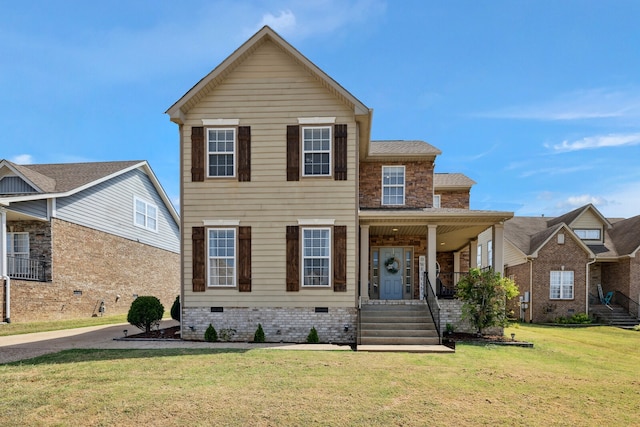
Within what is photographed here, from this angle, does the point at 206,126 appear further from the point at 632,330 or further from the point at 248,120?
the point at 632,330

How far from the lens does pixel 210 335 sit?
514 inches

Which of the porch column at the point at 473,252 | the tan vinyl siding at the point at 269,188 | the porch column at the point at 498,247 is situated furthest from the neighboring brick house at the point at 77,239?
the porch column at the point at 473,252

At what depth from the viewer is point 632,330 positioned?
20391 mm

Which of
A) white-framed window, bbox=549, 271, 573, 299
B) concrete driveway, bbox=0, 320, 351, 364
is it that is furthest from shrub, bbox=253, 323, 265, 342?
white-framed window, bbox=549, 271, 573, 299

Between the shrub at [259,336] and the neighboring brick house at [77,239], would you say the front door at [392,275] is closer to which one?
the shrub at [259,336]

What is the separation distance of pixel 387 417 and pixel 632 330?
20.5m

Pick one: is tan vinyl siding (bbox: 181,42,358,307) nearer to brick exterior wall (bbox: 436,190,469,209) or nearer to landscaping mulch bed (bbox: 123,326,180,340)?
landscaping mulch bed (bbox: 123,326,180,340)

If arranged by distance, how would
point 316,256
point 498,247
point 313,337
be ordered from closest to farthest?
point 313,337 → point 316,256 → point 498,247

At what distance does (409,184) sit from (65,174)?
17428 mm

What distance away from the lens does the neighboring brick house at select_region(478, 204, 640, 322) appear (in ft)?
76.0

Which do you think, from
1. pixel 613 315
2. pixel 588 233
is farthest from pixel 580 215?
pixel 613 315

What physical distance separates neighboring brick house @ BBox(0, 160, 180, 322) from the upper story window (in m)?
27.0

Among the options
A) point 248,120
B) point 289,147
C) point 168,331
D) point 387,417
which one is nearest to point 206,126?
point 248,120

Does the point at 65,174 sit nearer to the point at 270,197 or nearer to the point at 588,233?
the point at 270,197
